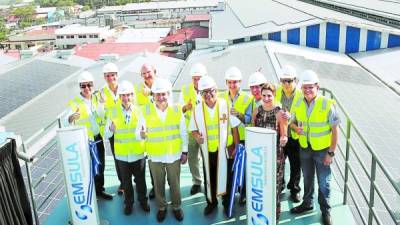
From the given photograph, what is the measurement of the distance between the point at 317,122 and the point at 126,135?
2428 millimetres

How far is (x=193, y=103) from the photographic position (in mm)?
5812

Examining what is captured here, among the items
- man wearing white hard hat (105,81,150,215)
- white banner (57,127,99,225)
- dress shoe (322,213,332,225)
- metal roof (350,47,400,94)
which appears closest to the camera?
white banner (57,127,99,225)

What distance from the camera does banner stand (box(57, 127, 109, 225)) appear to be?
4884 mm

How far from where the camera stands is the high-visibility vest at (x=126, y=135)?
214 inches

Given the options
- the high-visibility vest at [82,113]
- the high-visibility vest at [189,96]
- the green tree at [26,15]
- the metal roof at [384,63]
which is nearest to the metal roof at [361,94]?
the metal roof at [384,63]

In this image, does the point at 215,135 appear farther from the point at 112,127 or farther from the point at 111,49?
the point at 111,49

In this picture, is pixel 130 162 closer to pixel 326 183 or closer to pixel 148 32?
pixel 326 183

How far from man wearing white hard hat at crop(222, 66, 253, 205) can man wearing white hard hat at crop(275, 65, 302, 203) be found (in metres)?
0.46

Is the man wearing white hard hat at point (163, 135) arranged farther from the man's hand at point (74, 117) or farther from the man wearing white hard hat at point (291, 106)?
the man wearing white hard hat at point (291, 106)

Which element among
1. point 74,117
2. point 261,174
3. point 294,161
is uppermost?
point 74,117

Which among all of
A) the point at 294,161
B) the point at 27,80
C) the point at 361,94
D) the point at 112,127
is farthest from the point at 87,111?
the point at 27,80

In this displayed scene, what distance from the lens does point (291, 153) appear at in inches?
229

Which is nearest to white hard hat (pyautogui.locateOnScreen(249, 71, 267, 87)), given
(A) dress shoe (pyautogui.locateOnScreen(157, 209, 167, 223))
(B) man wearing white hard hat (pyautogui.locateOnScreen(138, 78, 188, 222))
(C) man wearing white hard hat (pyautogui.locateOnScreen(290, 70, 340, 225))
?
(C) man wearing white hard hat (pyautogui.locateOnScreen(290, 70, 340, 225))

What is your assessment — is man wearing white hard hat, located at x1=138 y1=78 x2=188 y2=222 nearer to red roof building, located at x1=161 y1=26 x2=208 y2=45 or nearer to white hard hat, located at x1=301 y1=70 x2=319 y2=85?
white hard hat, located at x1=301 y1=70 x2=319 y2=85
